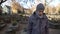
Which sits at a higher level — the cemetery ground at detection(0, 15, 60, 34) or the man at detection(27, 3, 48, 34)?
the man at detection(27, 3, 48, 34)

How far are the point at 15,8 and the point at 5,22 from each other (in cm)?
69

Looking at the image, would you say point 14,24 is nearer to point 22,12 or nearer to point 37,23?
point 22,12

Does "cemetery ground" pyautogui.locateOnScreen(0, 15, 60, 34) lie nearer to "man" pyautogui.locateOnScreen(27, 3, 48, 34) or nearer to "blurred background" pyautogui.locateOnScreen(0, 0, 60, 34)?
"blurred background" pyautogui.locateOnScreen(0, 0, 60, 34)

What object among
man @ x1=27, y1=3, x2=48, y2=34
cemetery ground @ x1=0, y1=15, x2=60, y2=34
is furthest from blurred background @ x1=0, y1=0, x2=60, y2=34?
man @ x1=27, y1=3, x2=48, y2=34

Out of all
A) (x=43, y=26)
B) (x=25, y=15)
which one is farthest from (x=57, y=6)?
(x=43, y=26)

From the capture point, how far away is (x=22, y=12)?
6.88 meters

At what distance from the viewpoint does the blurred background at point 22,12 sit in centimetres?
672

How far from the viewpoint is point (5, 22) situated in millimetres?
7062

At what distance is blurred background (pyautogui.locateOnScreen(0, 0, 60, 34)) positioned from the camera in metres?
6.72

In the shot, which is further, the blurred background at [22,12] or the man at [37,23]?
the blurred background at [22,12]

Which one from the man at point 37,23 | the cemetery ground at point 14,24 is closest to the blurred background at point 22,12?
the cemetery ground at point 14,24

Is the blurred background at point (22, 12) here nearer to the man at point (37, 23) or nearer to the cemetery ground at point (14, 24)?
the cemetery ground at point (14, 24)

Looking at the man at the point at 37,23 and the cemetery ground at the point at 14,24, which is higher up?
the man at the point at 37,23

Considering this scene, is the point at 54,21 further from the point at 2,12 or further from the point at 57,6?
the point at 2,12
